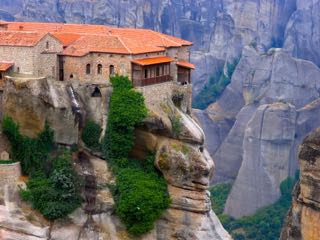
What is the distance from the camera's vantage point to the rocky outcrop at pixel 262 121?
69.6 metres

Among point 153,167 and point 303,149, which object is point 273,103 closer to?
point 153,167

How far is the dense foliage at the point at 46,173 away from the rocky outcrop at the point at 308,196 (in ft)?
34.2

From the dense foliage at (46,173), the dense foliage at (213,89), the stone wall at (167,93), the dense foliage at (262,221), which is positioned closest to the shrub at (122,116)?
the stone wall at (167,93)

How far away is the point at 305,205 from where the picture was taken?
32281mm

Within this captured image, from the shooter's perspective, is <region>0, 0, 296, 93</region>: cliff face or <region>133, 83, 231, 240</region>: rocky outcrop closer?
<region>133, 83, 231, 240</region>: rocky outcrop

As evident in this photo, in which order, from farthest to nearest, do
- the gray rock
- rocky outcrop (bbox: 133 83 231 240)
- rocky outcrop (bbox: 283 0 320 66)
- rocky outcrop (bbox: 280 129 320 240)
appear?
rocky outcrop (bbox: 283 0 320 66) < the gray rock < rocky outcrop (bbox: 133 83 231 240) < rocky outcrop (bbox: 280 129 320 240)

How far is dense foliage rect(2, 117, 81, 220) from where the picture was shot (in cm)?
3841

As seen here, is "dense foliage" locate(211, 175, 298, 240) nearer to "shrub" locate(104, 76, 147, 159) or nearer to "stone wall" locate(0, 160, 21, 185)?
"shrub" locate(104, 76, 147, 159)

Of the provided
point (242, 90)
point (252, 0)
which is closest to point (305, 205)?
point (242, 90)

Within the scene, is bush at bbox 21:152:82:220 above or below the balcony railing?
below

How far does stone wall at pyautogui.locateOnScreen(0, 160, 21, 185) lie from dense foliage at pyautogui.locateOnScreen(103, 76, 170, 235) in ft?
13.3

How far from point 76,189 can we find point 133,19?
58080 millimetres

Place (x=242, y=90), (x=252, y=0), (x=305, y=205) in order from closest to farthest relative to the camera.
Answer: (x=305, y=205)
(x=242, y=90)
(x=252, y=0)

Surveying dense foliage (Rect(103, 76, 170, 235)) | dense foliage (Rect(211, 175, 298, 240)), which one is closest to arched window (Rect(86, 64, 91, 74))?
dense foliage (Rect(103, 76, 170, 235))
